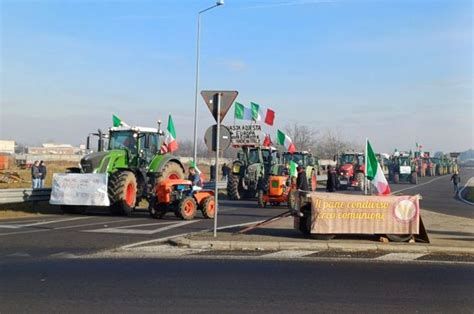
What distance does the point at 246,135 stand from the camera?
2683 centimetres

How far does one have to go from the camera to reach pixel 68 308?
22.3 ft

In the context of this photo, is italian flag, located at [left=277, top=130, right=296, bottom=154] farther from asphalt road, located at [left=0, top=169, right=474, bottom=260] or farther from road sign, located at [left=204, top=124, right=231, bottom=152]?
road sign, located at [left=204, top=124, right=231, bottom=152]

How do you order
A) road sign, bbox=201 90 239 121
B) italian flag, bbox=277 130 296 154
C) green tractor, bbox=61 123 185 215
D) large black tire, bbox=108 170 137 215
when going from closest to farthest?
road sign, bbox=201 90 239 121, large black tire, bbox=108 170 137 215, green tractor, bbox=61 123 185 215, italian flag, bbox=277 130 296 154

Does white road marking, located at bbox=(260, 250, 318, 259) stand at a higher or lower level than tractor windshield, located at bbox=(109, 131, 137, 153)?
lower

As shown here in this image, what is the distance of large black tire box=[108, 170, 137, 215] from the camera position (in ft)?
62.3

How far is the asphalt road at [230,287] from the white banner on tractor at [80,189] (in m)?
8.52

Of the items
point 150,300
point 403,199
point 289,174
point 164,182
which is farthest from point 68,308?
point 289,174

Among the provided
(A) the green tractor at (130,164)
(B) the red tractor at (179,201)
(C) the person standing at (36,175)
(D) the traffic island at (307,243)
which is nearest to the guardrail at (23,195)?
(A) the green tractor at (130,164)

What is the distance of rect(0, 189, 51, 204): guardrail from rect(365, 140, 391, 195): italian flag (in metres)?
12.5

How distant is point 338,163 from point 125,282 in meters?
34.3

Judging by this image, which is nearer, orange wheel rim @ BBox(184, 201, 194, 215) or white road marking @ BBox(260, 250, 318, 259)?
white road marking @ BBox(260, 250, 318, 259)

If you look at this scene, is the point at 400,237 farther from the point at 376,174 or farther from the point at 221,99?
the point at 221,99

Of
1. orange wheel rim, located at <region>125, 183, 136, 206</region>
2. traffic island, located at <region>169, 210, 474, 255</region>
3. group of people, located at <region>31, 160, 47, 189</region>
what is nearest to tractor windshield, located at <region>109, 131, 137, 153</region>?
orange wheel rim, located at <region>125, 183, 136, 206</region>

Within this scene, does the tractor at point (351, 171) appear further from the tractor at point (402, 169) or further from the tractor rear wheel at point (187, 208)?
the tractor rear wheel at point (187, 208)
